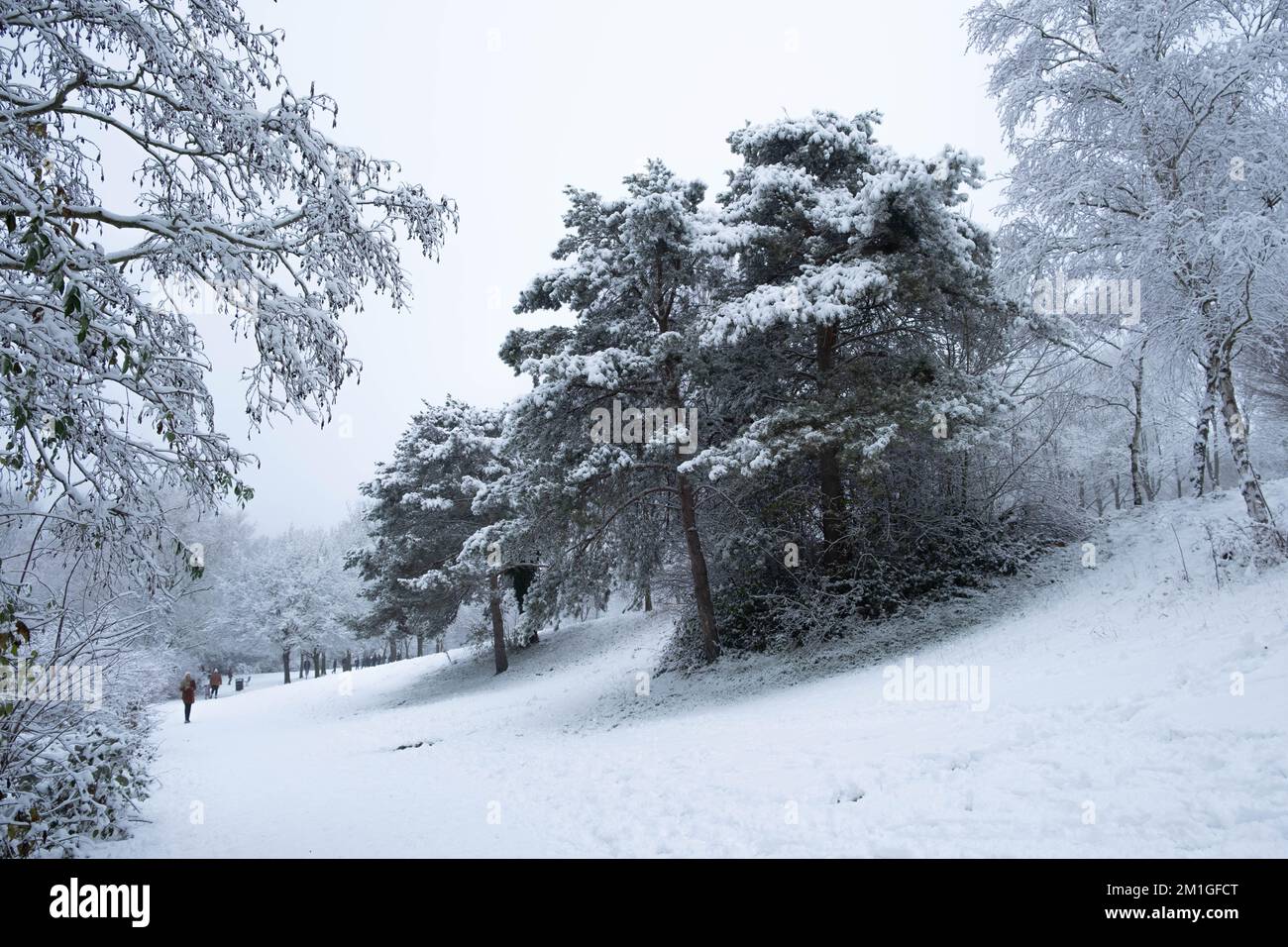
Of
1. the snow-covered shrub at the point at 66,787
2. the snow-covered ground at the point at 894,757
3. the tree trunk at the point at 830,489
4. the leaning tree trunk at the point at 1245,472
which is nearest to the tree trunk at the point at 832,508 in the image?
the tree trunk at the point at 830,489

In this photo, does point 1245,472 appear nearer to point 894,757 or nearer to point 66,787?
point 894,757

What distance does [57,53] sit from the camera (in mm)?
4598

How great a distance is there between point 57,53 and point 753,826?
751 cm

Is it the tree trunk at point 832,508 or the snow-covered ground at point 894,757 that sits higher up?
the tree trunk at point 832,508

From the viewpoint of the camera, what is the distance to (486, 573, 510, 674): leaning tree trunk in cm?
2295

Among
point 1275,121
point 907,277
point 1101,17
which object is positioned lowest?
point 907,277

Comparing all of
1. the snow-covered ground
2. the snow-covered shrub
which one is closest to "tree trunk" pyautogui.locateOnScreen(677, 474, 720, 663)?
the snow-covered ground

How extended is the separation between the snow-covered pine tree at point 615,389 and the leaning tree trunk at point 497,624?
28.4ft

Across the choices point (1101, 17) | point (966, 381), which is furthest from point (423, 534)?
point (1101, 17)

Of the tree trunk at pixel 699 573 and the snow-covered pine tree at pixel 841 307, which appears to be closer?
the snow-covered pine tree at pixel 841 307

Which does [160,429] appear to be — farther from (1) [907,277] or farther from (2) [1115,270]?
(2) [1115,270]

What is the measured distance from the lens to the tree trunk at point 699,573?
46.1 feet

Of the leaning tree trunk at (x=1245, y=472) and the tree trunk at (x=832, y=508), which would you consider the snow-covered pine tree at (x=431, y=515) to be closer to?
the tree trunk at (x=832, y=508)

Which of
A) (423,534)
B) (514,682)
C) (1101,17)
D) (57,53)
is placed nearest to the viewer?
(57,53)
